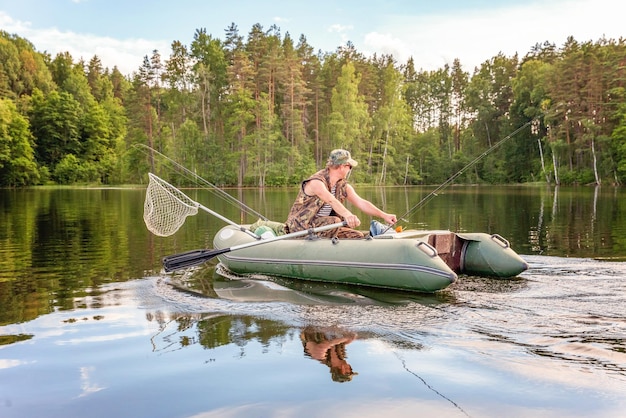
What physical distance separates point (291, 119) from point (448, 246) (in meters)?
46.4

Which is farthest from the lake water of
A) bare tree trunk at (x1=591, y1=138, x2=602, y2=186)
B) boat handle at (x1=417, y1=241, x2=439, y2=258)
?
bare tree trunk at (x1=591, y1=138, x2=602, y2=186)

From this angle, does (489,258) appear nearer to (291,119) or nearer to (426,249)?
(426,249)

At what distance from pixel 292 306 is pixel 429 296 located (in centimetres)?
151

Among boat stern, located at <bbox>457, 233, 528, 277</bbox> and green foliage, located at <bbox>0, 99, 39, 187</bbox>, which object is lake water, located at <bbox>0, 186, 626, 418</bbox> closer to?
boat stern, located at <bbox>457, 233, 528, 277</bbox>

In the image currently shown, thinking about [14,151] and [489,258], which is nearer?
[489,258]

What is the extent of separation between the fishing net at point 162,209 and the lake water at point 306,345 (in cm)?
66

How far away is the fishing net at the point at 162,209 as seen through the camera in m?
8.32

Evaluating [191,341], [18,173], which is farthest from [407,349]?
[18,173]

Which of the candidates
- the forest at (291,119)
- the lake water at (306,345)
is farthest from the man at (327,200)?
the forest at (291,119)

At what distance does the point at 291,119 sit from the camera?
52.5m

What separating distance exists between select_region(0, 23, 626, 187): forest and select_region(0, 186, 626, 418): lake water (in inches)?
1688

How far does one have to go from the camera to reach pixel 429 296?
245 inches

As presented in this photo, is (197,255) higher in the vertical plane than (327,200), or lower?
lower

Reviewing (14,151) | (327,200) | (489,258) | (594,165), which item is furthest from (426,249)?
(14,151)
